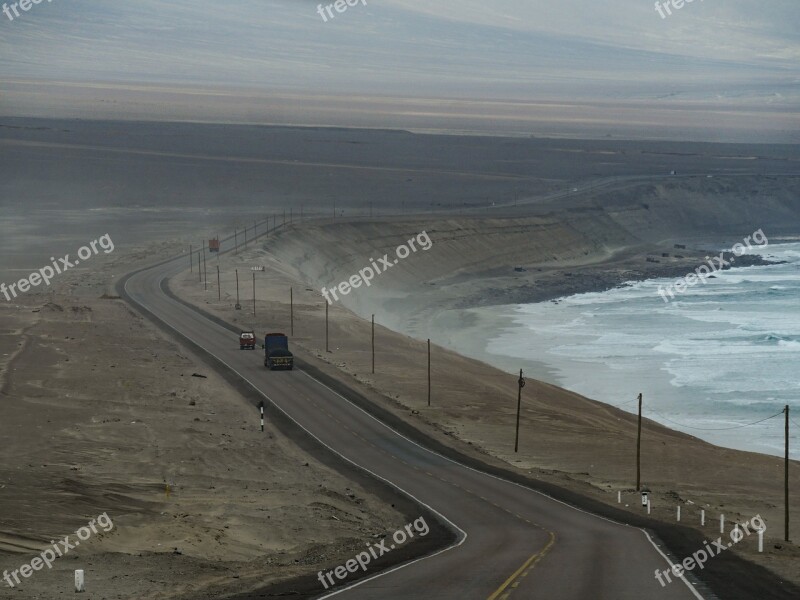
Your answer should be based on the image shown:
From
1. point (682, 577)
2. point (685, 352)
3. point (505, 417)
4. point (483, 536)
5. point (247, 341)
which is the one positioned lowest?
point (685, 352)

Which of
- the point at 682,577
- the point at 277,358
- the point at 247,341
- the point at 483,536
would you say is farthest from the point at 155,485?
the point at 247,341

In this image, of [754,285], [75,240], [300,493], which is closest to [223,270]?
[75,240]

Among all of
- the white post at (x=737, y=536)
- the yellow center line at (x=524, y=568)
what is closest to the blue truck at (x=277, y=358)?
the yellow center line at (x=524, y=568)

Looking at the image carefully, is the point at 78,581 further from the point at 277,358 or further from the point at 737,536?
the point at 277,358

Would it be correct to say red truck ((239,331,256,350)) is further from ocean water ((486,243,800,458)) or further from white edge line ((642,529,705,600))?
white edge line ((642,529,705,600))

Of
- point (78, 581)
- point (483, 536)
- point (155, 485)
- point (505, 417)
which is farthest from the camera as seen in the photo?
point (505, 417)

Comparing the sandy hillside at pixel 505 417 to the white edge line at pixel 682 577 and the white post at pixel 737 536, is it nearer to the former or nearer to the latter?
the white post at pixel 737 536

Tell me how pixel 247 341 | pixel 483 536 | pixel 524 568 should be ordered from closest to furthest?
pixel 524 568
pixel 483 536
pixel 247 341

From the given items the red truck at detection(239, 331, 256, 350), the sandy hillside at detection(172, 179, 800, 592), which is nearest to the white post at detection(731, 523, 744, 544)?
the sandy hillside at detection(172, 179, 800, 592)
